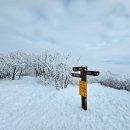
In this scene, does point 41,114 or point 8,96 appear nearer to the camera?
point 41,114

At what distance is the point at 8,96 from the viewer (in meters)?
12.0

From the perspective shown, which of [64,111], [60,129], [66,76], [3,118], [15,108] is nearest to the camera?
[60,129]

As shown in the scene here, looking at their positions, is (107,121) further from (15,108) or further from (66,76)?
(66,76)

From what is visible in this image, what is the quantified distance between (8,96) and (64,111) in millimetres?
5165

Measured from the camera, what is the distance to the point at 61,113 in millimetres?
8766

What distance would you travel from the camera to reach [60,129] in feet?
23.5

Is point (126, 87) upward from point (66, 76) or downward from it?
downward

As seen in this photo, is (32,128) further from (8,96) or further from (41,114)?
(8,96)

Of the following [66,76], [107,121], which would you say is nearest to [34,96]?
[66,76]

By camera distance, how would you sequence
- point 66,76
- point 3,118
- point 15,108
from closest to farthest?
point 3,118 < point 15,108 < point 66,76

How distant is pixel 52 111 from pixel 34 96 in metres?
3.36

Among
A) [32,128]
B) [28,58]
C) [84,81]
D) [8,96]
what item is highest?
[28,58]

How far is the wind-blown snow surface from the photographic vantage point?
743cm

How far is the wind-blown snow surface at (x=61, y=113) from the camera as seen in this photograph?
24.4ft
